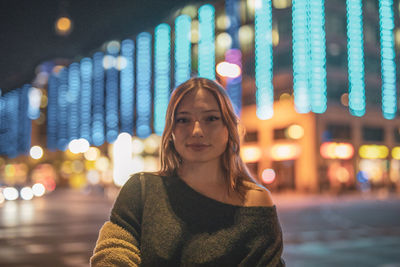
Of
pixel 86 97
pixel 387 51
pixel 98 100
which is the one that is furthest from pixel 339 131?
pixel 86 97

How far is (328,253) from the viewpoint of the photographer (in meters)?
9.30


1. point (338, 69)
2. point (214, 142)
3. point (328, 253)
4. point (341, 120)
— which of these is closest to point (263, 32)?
point (338, 69)

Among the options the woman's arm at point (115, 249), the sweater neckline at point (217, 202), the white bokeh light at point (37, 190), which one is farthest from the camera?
the white bokeh light at point (37, 190)

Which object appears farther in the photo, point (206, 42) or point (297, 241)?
point (206, 42)

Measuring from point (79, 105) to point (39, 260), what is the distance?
7421cm

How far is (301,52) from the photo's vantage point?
1459 inches

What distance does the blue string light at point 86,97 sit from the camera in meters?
75.4

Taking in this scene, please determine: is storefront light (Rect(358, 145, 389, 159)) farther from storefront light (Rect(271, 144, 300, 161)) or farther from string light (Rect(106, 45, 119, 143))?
string light (Rect(106, 45, 119, 143))

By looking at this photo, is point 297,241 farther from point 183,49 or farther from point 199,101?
point 183,49

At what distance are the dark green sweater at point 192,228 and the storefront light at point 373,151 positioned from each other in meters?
42.5

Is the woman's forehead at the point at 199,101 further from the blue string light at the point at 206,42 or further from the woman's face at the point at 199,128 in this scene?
the blue string light at the point at 206,42

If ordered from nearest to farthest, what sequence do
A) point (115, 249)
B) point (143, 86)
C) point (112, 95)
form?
point (115, 249) < point (143, 86) < point (112, 95)

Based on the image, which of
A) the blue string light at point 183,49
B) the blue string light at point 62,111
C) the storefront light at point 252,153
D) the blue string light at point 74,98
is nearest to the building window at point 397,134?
the storefront light at point 252,153

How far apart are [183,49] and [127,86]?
679 inches
